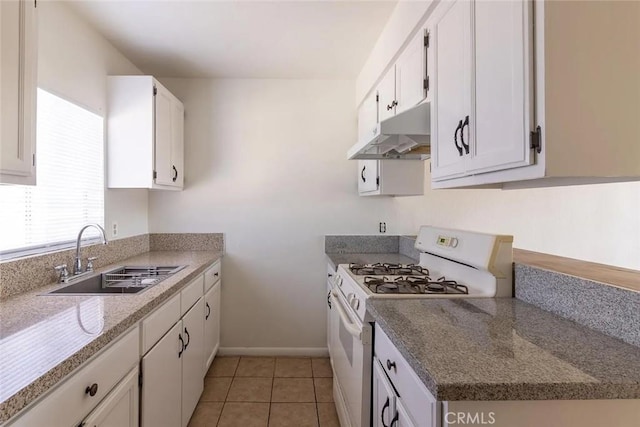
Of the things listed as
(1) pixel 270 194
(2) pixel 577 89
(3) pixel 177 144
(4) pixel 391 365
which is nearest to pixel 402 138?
(2) pixel 577 89

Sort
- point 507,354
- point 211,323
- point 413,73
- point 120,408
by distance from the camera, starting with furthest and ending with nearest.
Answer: point 211,323, point 413,73, point 120,408, point 507,354

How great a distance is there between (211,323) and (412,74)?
2.25m

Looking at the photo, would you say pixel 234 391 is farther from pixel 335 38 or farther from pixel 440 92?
pixel 335 38

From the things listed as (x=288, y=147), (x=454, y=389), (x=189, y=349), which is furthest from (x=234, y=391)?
(x=454, y=389)

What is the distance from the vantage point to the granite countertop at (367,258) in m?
2.57

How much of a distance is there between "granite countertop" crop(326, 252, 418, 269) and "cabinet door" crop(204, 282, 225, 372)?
96 centimetres

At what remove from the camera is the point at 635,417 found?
760mm

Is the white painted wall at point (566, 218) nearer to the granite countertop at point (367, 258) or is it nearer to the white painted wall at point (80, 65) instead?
the granite countertop at point (367, 258)

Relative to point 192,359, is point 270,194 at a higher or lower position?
higher

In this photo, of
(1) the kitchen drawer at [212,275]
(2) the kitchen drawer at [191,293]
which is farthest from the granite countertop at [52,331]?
(1) the kitchen drawer at [212,275]

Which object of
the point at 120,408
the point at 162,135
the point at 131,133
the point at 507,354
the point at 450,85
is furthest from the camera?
the point at 162,135

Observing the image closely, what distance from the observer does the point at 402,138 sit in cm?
194

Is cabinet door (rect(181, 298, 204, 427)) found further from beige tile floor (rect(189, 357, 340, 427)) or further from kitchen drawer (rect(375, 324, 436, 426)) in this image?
kitchen drawer (rect(375, 324, 436, 426))

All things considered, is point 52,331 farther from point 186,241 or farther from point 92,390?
point 186,241
